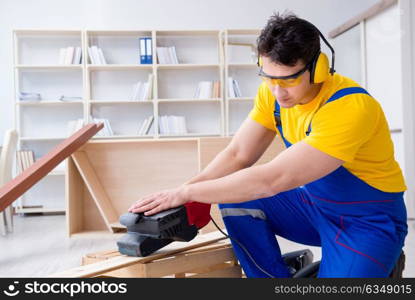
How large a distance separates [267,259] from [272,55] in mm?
745

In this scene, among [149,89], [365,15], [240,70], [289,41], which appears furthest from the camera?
[240,70]

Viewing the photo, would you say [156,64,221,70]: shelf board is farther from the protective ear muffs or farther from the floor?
the protective ear muffs

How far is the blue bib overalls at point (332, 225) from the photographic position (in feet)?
5.37

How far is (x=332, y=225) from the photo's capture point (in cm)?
175

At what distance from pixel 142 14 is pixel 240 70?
1337mm

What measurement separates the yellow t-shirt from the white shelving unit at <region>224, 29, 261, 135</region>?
13.8 feet

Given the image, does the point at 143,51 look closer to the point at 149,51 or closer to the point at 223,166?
the point at 149,51

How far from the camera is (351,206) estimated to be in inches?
67.4

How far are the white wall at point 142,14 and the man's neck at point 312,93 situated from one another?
4.75 meters

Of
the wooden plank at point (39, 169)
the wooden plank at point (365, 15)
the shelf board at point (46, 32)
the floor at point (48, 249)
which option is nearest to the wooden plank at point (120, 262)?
the floor at point (48, 249)

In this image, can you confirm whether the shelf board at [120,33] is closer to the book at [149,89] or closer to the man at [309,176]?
the book at [149,89]

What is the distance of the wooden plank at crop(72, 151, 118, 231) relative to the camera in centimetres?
389

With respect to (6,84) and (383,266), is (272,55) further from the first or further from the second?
(6,84)

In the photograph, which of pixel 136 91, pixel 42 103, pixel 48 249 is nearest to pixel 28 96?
pixel 42 103
